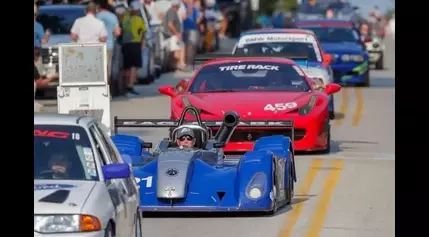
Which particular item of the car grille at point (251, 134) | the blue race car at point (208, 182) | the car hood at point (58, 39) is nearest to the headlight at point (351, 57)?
the car hood at point (58, 39)

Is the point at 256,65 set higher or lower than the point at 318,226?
higher

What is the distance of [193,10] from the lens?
40.2 metres

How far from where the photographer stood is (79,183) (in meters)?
9.25

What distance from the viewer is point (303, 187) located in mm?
15766

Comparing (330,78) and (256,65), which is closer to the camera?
(256,65)

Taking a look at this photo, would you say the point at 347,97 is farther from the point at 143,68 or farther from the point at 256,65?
the point at 256,65

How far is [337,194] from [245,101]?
11.3 feet

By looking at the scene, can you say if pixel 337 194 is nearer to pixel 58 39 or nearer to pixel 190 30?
pixel 58 39

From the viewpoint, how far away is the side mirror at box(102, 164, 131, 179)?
9.23m

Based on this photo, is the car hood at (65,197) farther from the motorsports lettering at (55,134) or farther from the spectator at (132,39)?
the spectator at (132,39)
